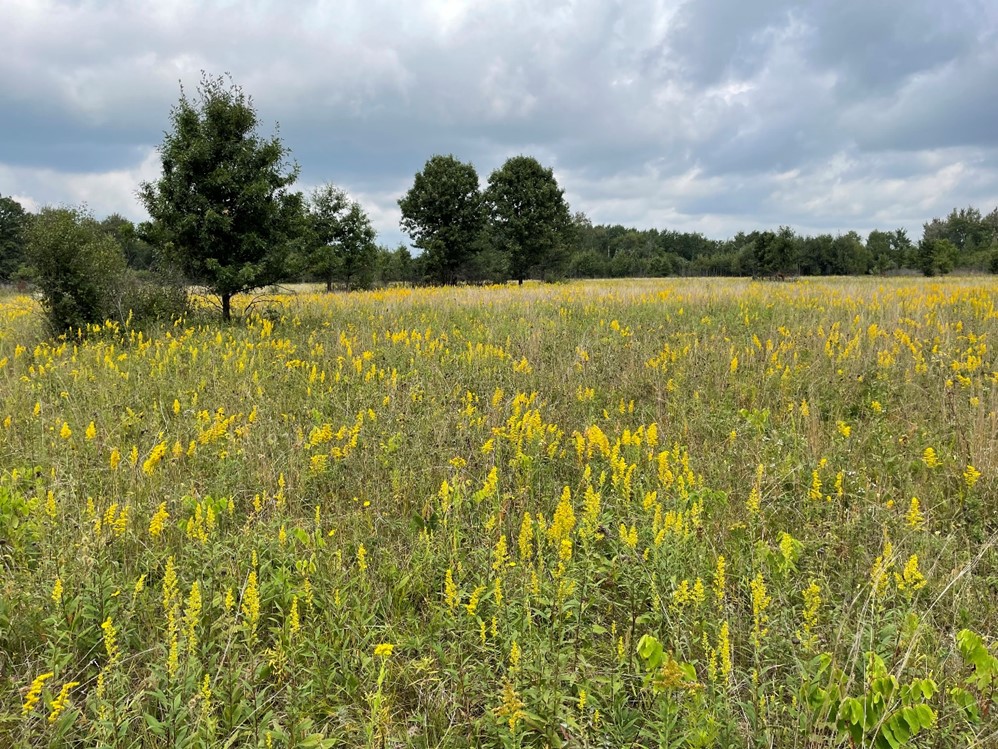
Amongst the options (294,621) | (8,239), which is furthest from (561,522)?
(8,239)

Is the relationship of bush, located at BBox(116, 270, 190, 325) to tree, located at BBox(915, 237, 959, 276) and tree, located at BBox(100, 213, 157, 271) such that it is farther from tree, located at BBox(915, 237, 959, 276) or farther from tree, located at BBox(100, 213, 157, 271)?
tree, located at BBox(915, 237, 959, 276)

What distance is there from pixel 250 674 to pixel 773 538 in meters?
2.64

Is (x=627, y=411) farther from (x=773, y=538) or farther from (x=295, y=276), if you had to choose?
(x=295, y=276)

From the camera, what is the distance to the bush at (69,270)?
8375mm

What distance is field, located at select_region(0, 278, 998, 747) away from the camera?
5.72 ft

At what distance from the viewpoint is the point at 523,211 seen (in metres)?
40.0

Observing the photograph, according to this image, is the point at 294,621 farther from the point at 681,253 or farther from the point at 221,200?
the point at 681,253

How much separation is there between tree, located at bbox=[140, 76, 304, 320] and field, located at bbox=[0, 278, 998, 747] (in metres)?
4.79

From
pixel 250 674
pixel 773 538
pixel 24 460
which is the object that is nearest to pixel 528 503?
pixel 773 538

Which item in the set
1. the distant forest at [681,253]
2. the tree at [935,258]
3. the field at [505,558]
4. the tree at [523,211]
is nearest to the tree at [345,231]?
the distant forest at [681,253]

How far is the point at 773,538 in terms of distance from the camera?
287 cm

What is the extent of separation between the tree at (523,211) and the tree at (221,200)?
29600 millimetres

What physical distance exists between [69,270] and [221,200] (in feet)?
9.59

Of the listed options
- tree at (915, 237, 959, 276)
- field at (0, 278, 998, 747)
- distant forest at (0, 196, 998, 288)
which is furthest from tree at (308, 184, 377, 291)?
tree at (915, 237, 959, 276)
